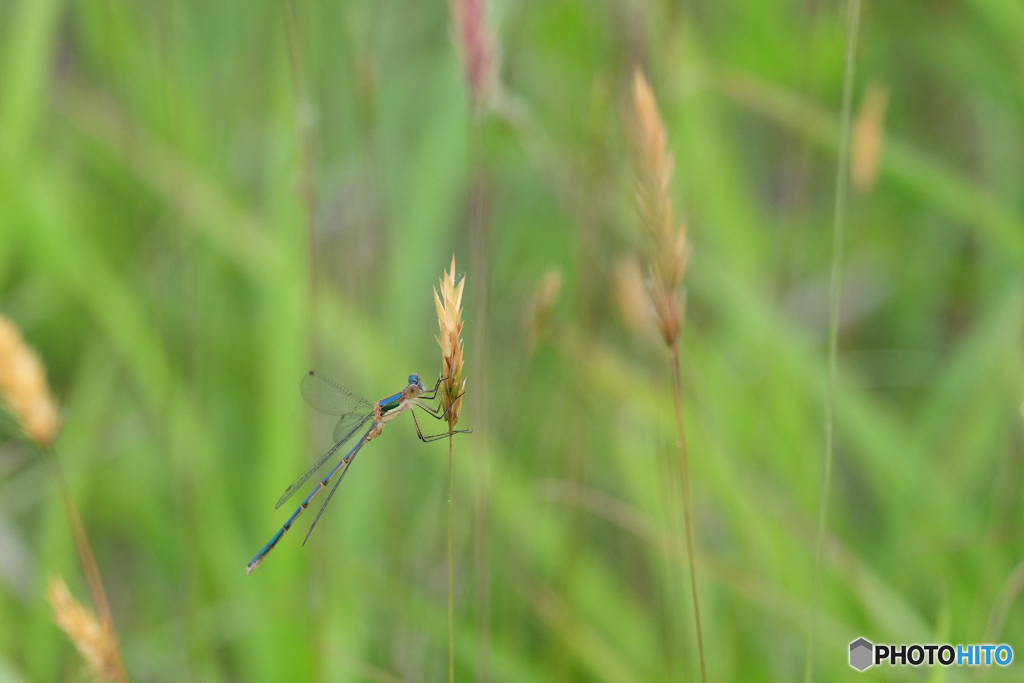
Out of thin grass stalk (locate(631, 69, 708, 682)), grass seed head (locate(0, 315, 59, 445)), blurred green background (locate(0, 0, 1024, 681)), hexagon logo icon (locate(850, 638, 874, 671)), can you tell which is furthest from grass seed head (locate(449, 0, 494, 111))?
hexagon logo icon (locate(850, 638, 874, 671))

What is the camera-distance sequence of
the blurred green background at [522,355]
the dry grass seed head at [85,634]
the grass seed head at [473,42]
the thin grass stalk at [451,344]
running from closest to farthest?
the thin grass stalk at [451,344], the dry grass seed head at [85,634], the grass seed head at [473,42], the blurred green background at [522,355]

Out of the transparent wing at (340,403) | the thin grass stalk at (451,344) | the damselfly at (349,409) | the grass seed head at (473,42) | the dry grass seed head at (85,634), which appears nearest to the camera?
the thin grass stalk at (451,344)

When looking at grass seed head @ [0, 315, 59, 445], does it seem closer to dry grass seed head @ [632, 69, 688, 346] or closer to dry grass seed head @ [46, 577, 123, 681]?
dry grass seed head @ [46, 577, 123, 681]

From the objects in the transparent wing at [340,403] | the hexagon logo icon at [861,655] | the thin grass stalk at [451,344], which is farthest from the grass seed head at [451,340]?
the hexagon logo icon at [861,655]

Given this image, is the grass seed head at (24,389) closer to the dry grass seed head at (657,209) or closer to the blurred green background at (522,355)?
the blurred green background at (522,355)

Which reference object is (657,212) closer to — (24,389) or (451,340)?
(451,340)

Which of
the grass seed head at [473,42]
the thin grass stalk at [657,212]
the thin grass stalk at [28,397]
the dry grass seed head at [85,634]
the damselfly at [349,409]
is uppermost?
the grass seed head at [473,42]

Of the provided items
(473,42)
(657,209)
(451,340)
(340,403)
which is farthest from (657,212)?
(340,403)

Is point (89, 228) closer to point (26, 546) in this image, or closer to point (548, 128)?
point (26, 546)
